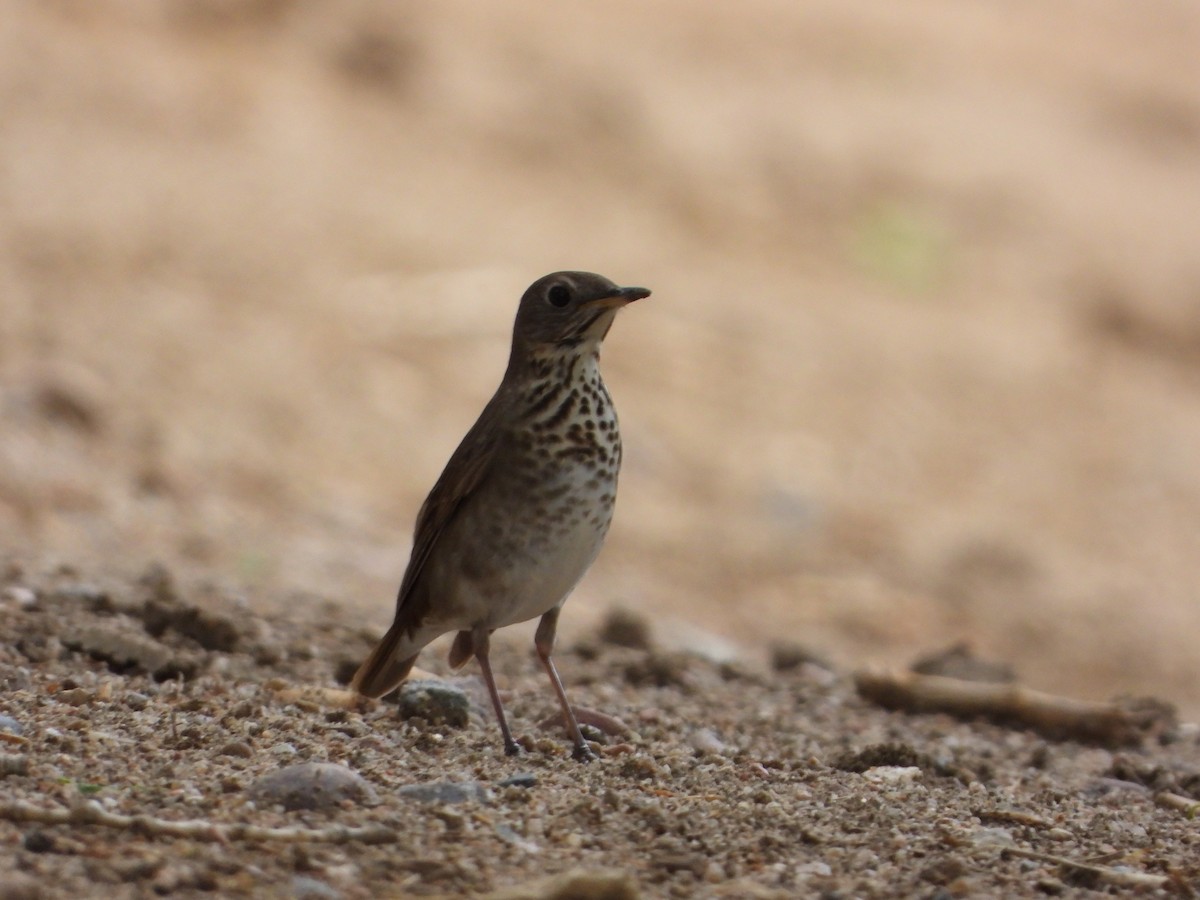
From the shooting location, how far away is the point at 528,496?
535 cm

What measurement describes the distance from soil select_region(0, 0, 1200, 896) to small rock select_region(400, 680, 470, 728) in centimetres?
14

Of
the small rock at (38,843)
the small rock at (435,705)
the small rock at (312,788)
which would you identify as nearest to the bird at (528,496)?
the small rock at (435,705)

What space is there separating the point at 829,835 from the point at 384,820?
1.12 m

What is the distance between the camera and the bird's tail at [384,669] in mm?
5629

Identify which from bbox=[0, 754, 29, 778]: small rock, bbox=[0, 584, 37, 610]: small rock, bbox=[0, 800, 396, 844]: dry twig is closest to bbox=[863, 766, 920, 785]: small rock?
bbox=[0, 800, 396, 844]: dry twig

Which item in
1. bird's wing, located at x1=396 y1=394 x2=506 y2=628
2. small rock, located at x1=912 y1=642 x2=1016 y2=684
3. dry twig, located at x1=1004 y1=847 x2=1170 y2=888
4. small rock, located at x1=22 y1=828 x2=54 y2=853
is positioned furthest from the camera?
small rock, located at x1=912 y1=642 x2=1016 y2=684

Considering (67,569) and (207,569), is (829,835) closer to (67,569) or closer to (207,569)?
(67,569)

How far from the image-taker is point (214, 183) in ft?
50.5

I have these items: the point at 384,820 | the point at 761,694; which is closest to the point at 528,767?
the point at 384,820

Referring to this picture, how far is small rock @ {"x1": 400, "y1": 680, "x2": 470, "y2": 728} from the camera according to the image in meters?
5.53

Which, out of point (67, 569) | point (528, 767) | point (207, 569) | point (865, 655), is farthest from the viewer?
point (865, 655)

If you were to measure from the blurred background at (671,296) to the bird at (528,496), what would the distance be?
8.54ft

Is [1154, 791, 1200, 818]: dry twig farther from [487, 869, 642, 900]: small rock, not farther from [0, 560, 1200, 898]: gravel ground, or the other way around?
[487, 869, 642, 900]: small rock

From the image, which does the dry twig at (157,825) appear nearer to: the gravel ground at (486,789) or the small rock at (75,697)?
the gravel ground at (486,789)
